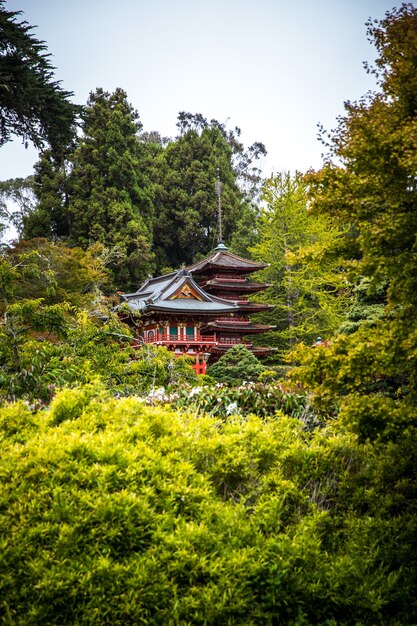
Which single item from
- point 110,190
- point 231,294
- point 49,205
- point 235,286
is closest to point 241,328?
point 235,286

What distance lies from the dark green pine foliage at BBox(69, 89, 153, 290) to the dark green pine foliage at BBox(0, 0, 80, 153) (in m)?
12.8

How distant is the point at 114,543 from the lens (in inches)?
124

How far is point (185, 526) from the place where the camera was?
3301 millimetres

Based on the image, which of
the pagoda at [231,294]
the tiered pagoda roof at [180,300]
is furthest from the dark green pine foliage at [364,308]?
the pagoda at [231,294]

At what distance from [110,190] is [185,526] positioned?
26917mm

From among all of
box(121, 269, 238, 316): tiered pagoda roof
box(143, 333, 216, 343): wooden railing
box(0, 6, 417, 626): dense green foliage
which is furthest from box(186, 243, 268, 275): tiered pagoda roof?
box(0, 6, 417, 626): dense green foliage

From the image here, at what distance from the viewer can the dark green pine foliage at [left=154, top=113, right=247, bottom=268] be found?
3803cm

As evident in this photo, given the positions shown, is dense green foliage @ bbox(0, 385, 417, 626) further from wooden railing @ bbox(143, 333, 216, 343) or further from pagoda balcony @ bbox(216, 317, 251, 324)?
pagoda balcony @ bbox(216, 317, 251, 324)

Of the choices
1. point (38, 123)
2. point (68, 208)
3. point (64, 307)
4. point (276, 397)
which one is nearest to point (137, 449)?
point (64, 307)

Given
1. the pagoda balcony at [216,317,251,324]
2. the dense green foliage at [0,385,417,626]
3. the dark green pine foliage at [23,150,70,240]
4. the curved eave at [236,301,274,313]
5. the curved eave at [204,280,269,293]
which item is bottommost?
the pagoda balcony at [216,317,251,324]

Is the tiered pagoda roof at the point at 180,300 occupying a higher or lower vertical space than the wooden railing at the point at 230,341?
higher

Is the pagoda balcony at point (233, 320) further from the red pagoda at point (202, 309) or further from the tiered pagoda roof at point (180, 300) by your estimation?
the tiered pagoda roof at point (180, 300)

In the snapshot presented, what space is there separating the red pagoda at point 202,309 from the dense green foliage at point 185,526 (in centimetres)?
1883

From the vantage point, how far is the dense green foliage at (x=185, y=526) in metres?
2.92
